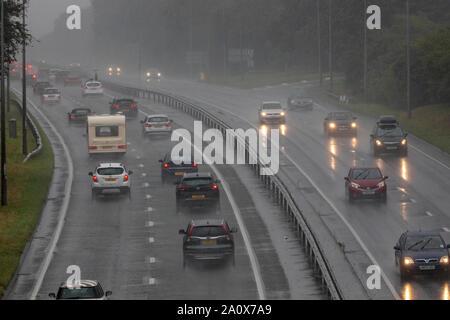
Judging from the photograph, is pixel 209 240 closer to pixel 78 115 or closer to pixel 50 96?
pixel 78 115

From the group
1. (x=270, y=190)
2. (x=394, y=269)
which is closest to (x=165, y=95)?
(x=270, y=190)

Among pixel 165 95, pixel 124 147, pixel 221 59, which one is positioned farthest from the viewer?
pixel 221 59

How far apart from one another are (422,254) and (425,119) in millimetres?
48617

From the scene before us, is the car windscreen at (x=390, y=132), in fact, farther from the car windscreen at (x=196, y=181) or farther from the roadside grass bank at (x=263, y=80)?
the roadside grass bank at (x=263, y=80)

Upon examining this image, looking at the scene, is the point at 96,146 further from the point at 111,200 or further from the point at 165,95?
the point at 165,95

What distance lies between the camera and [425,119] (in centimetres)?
7844

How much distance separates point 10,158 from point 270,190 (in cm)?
1966

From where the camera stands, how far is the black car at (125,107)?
85.6 meters

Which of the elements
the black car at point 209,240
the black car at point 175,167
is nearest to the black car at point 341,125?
the black car at point 175,167

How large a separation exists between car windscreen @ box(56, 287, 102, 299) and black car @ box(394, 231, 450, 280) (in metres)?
10.1

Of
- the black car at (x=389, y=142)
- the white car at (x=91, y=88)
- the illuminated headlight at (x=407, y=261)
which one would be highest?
the white car at (x=91, y=88)

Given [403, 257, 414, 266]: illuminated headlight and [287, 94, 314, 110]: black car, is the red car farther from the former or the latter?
[287, 94, 314, 110]: black car

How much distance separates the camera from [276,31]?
558 ft

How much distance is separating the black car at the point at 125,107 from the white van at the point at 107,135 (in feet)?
78.1
